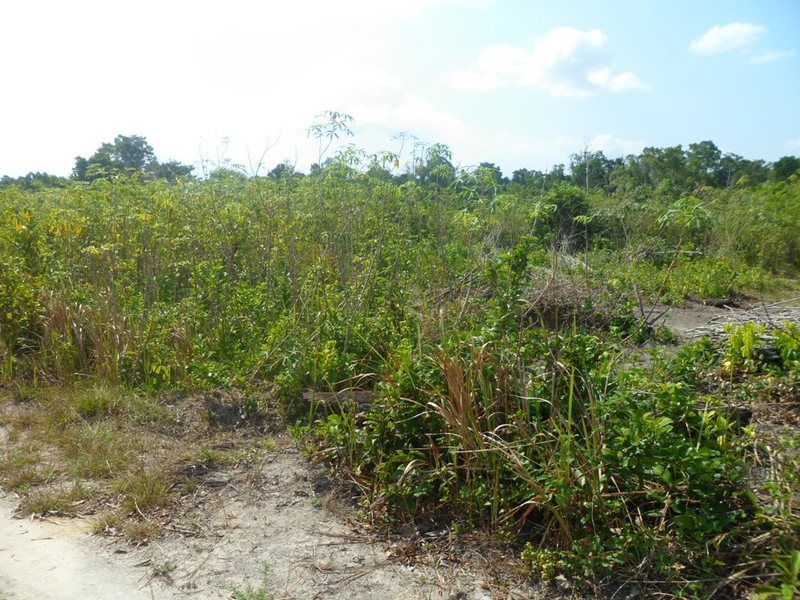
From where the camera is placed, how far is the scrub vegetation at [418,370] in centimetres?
313

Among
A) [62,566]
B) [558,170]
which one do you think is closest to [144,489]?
[62,566]

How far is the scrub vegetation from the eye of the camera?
10.3 ft

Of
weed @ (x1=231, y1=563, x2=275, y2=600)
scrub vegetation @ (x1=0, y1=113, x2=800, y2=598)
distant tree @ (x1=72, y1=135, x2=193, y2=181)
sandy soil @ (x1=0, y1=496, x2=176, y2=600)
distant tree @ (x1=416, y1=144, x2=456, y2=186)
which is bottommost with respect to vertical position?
sandy soil @ (x1=0, y1=496, x2=176, y2=600)

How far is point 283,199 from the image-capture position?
755cm

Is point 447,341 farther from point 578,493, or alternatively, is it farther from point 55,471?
point 55,471

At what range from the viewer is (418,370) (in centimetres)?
413

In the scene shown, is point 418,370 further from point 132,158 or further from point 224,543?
point 132,158

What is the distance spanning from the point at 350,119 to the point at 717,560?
456cm

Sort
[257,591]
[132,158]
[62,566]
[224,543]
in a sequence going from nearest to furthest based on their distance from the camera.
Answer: [257,591]
[62,566]
[224,543]
[132,158]

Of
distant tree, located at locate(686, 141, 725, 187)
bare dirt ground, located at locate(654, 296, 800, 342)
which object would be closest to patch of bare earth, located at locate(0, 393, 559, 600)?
bare dirt ground, located at locate(654, 296, 800, 342)

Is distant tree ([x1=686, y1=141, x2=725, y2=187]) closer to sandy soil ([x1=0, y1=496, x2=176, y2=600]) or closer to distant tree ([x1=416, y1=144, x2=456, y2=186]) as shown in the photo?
distant tree ([x1=416, y1=144, x2=456, y2=186])

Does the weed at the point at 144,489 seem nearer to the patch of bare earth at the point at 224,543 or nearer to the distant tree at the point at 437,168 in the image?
the patch of bare earth at the point at 224,543

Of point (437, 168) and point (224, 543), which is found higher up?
point (437, 168)

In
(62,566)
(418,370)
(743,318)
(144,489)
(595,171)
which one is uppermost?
(595,171)
